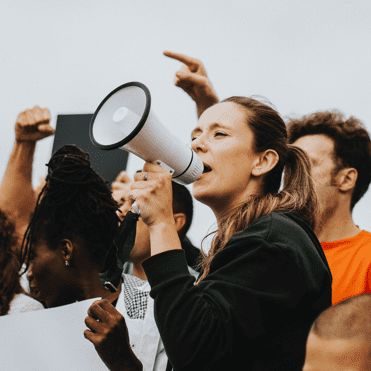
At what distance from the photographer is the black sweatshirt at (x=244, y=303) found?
1.62 meters

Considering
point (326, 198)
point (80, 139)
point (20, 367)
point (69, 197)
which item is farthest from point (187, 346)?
point (326, 198)

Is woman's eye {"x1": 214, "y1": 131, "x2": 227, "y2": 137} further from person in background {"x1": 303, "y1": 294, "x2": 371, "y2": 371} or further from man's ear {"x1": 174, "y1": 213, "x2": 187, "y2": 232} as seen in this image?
man's ear {"x1": 174, "y1": 213, "x2": 187, "y2": 232}

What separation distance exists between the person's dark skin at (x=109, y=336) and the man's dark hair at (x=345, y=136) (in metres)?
1.58

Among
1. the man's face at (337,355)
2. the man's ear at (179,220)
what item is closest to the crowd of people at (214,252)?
the man's face at (337,355)

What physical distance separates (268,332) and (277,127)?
2.96 feet

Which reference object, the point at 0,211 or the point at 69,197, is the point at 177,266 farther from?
the point at 0,211

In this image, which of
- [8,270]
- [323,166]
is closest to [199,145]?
[8,270]

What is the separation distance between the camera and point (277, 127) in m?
2.37

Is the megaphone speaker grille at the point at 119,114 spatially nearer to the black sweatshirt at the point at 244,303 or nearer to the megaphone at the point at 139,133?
the megaphone at the point at 139,133

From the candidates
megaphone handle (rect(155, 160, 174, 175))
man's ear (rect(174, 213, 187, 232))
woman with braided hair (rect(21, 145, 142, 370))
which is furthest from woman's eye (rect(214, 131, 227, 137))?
man's ear (rect(174, 213, 187, 232))

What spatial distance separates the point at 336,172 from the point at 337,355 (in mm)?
1580

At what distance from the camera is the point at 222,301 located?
64.3 inches

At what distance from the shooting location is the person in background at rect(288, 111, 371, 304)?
8.36ft

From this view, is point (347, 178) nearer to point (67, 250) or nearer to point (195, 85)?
point (195, 85)
